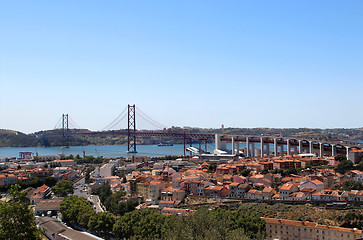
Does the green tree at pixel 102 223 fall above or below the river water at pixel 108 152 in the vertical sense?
below

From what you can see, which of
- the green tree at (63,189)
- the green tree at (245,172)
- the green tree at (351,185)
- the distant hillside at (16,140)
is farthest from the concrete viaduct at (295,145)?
the distant hillside at (16,140)

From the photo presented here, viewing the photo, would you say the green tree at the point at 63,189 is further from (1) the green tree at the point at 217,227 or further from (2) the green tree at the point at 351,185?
(2) the green tree at the point at 351,185

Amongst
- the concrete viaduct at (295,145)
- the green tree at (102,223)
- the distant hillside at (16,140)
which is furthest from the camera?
the distant hillside at (16,140)

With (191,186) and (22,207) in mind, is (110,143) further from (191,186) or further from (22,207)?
(22,207)

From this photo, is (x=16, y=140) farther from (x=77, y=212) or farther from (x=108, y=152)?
(x=77, y=212)

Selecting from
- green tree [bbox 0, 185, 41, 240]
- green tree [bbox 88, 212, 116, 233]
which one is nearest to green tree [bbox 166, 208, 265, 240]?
green tree [bbox 88, 212, 116, 233]

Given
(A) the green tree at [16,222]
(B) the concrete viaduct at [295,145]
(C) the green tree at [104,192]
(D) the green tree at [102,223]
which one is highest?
(B) the concrete viaduct at [295,145]

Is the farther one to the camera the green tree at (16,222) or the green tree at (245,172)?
the green tree at (245,172)

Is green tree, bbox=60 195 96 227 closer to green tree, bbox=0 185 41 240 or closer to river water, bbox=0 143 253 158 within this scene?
green tree, bbox=0 185 41 240
